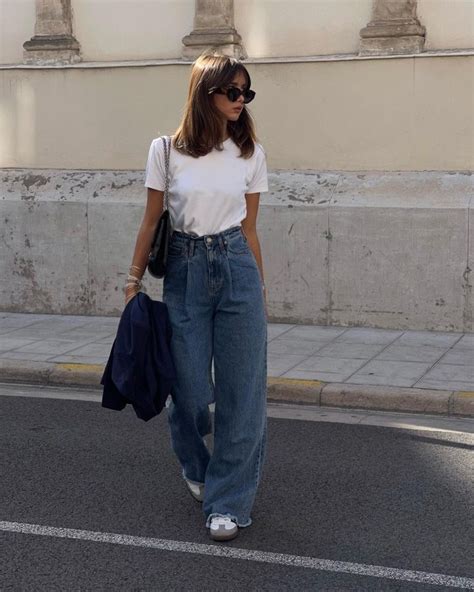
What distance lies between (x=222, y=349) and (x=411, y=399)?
284cm

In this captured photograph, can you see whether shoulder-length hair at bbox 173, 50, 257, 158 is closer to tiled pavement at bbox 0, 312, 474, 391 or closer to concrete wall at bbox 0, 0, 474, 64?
tiled pavement at bbox 0, 312, 474, 391

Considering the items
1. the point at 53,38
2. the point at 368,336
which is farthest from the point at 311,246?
the point at 53,38

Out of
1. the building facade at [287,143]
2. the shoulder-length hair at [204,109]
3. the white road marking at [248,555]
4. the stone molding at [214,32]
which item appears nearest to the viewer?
the white road marking at [248,555]

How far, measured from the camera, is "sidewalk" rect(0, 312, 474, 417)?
23.5ft

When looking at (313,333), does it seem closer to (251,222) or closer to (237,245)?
(251,222)

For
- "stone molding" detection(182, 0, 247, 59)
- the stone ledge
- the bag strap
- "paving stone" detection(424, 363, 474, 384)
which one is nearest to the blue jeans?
the bag strap

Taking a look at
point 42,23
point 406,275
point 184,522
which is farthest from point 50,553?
point 42,23

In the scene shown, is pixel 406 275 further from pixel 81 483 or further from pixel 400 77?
pixel 81 483

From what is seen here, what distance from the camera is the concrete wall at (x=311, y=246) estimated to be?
363 inches

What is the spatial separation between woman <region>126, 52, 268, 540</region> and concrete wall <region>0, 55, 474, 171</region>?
514 cm

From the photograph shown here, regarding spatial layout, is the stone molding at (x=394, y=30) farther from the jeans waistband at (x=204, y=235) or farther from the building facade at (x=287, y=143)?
the jeans waistband at (x=204, y=235)

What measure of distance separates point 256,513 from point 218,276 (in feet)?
3.81

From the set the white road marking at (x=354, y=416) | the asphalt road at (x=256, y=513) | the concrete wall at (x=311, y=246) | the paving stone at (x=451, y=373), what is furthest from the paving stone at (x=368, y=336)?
the asphalt road at (x=256, y=513)

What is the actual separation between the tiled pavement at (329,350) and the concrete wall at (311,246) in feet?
0.69
